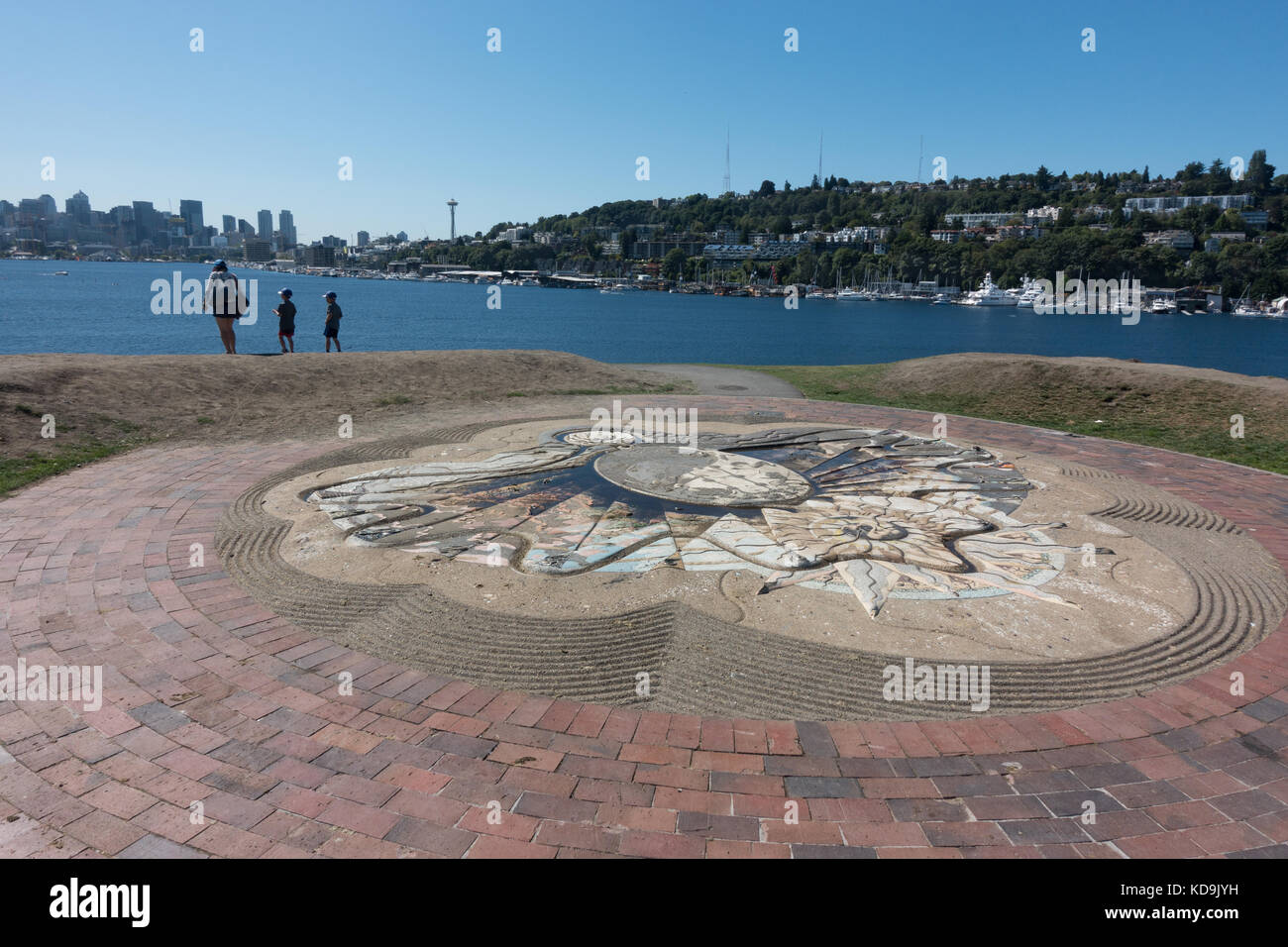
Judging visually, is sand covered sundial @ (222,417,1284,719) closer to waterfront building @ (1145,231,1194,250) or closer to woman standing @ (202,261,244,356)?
woman standing @ (202,261,244,356)

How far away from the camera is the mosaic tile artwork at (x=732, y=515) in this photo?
23.8ft

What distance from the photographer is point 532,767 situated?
424 centimetres

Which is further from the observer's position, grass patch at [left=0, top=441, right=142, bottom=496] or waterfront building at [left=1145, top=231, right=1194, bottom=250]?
waterfront building at [left=1145, top=231, right=1194, bottom=250]

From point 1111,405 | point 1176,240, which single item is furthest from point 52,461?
point 1176,240

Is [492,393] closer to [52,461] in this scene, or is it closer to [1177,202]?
[52,461]

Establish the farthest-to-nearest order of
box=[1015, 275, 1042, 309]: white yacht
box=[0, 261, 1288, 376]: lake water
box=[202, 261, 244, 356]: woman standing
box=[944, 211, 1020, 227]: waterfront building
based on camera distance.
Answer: box=[944, 211, 1020, 227]: waterfront building → box=[1015, 275, 1042, 309]: white yacht → box=[0, 261, 1288, 376]: lake water → box=[202, 261, 244, 356]: woman standing

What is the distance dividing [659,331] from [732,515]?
224 ft

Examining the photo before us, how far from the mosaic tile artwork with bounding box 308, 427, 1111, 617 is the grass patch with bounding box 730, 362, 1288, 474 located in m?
5.08

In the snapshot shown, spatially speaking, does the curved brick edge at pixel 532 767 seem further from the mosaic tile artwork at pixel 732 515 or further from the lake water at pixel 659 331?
the lake water at pixel 659 331

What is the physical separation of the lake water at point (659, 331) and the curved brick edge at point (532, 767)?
42.2 meters

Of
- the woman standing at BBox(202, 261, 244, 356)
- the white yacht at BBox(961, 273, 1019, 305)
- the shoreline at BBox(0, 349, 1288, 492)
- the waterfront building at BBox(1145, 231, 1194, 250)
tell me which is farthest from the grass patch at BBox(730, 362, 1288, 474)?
the waterfront building at BBox(1145, 231, 1194, 250)

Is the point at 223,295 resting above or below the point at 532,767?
above

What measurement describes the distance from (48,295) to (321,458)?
10818cm

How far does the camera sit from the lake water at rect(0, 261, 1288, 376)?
53.2 metres
